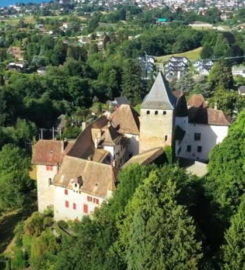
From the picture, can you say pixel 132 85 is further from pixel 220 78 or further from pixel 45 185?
pixel 45 185

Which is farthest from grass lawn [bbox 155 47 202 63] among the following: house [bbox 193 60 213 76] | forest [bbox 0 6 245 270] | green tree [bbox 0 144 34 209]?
green tree [bbox 0 144 34 209]

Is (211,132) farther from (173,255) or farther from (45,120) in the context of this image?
(45,120)

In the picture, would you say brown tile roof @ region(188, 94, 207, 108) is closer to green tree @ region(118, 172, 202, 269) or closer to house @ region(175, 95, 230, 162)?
house @ region(175, 95, 230, 162)

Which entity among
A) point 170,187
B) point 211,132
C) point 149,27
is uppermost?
point 170,187

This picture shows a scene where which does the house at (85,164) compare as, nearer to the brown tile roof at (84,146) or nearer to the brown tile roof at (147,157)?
the brown tile roof at (84,146)

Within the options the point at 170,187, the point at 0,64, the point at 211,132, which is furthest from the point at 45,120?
the point at 170,187

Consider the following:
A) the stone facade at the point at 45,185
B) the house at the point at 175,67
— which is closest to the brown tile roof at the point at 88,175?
the stone facade at the point at 45,185

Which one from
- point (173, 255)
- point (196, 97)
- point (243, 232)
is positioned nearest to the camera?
point (173, 255)

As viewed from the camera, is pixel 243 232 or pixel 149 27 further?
pixel 149 27
